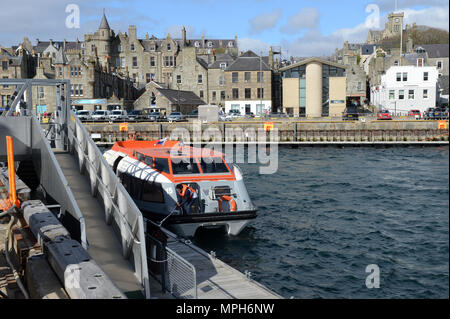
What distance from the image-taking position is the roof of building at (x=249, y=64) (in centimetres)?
8359

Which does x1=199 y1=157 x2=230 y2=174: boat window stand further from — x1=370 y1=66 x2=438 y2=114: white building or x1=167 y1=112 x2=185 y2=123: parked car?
x1=370 y1=66 x2=438 y2=114: white building

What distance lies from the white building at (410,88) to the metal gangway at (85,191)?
65427 millimetres

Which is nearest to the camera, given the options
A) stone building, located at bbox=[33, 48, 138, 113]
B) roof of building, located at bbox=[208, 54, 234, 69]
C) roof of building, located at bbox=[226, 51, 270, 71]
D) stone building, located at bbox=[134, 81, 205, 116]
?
stone building, located at bbox=[33, 48, 138, 113]

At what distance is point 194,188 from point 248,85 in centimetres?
6568

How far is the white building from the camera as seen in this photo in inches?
2926

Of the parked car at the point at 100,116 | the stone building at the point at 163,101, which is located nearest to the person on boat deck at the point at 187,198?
the parked car at the point at 100,116

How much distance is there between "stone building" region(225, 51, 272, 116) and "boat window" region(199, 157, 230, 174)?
203 ft

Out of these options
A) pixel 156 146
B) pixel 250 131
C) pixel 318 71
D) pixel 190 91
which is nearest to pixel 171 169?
pixel 156 146

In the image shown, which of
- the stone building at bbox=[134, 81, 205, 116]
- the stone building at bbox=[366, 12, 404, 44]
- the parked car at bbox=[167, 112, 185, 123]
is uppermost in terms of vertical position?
the stone building at bbox=[366, 12, 404, 44]

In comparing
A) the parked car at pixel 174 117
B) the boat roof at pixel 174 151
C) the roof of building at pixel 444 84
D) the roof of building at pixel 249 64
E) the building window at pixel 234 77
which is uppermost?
the roof of building at pixel 249 64

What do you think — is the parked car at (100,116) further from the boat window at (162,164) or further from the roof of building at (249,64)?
the boat window at (162,164)

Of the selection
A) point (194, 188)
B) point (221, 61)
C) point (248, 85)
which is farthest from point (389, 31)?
point (194, 188)

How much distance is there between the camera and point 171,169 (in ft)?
68.8

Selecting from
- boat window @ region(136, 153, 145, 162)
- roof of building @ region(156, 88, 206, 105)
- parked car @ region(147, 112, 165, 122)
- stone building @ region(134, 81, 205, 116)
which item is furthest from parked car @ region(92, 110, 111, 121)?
boat window @ region(136, 153, 145, 162)
